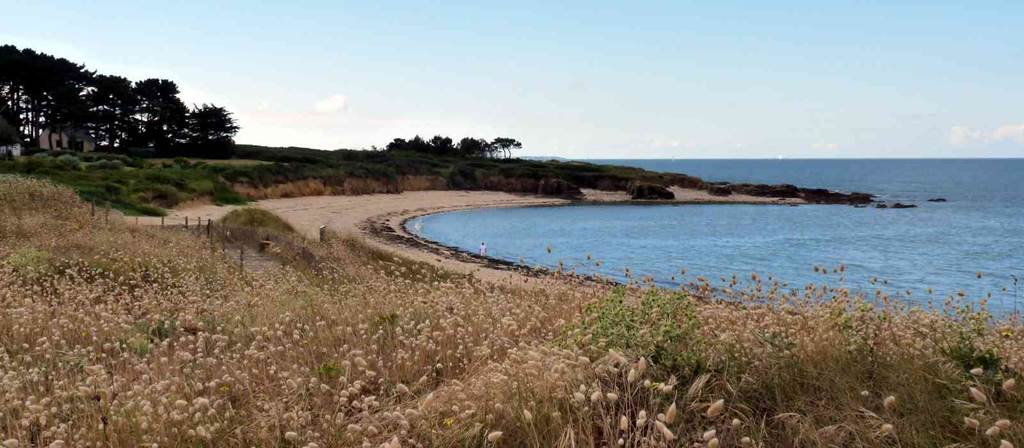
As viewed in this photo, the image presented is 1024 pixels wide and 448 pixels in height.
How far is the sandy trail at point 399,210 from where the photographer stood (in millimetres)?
31875

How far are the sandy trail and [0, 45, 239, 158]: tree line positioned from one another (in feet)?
71.5

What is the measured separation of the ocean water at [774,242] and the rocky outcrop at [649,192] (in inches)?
242

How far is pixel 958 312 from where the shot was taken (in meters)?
5.88

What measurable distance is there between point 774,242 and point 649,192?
38.5m

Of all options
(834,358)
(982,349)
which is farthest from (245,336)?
(982,349)

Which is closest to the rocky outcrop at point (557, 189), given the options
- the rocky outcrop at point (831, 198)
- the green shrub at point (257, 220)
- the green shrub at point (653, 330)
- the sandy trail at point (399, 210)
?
the sandy trail at point (399, 210)

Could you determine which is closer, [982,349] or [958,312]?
[982,349]

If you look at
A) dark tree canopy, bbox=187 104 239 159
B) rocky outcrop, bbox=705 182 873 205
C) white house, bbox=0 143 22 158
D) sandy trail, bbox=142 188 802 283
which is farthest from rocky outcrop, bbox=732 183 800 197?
white house, bbox=0 143 22 158

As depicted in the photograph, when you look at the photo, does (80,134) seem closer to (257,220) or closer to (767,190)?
(257,220)

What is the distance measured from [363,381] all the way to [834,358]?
3.13m

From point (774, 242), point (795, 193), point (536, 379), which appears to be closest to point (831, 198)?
point (795, 193)

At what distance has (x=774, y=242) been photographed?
44.2 metres

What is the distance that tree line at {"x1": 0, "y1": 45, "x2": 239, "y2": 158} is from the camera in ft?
221

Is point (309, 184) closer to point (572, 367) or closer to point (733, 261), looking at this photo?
point (733, 261)
